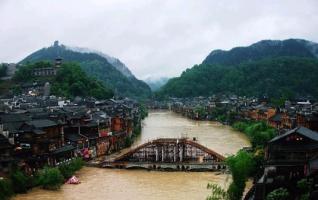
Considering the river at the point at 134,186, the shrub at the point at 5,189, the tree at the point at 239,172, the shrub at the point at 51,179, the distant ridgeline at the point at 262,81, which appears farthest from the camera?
the distant ridgeline at the point at 262,81

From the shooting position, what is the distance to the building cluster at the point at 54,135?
A: 154 feet

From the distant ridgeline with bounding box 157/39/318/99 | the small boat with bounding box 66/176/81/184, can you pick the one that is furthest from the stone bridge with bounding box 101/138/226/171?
the distant ridgeline with bounding box 157/39/318/99

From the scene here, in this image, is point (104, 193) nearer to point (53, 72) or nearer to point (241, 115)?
point (241, 115)

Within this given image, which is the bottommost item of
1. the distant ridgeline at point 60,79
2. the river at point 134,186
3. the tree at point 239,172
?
the river at point 134,186

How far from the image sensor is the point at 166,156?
2240 inches

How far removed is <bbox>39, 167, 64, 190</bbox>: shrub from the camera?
A: 42562 mm

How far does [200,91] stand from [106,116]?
11683cm

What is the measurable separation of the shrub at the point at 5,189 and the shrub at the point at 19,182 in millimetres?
1136

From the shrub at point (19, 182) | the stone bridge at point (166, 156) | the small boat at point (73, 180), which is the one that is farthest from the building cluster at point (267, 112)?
the shrub at point (19, 182)

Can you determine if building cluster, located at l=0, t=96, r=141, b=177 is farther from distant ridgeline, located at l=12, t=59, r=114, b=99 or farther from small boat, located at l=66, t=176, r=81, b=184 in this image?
distant ridgeline, located at l=12, t=59, r=114, b=99

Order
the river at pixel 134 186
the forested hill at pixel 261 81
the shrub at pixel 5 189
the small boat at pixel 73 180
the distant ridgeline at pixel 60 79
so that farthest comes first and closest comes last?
the forested hill at pixel 261 81, the distant ridgeline at pixel 60 79, the small boat at pixel 73 180, the river at pixel 134 186, the shrub at pixel 5 189

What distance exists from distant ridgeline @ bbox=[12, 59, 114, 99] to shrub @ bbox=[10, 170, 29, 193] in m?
67.1

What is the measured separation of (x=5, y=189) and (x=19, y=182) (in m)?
2.85

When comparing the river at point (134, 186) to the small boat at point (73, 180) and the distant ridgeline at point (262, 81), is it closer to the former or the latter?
the small boat at point (73, 180)
